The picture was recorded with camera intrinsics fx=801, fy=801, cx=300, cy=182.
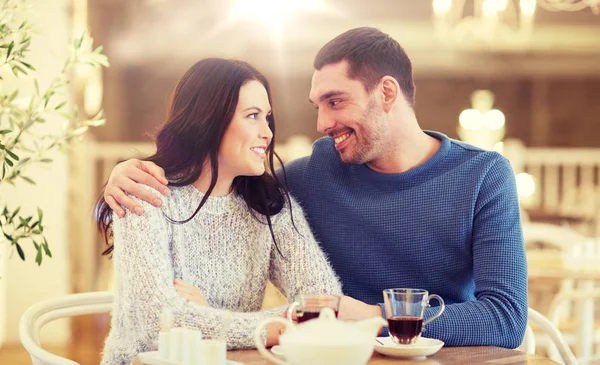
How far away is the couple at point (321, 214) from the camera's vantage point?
1.47 m

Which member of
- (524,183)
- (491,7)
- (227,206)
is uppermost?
(491,7)

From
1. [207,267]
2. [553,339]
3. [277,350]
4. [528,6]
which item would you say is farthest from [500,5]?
[277,350]

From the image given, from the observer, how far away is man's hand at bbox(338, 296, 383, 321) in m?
1.43

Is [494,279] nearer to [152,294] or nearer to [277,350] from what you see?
[277,350]

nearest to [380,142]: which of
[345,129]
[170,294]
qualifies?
[345,129]

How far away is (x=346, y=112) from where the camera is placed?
1.87 metres

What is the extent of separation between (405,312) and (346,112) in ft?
2.26

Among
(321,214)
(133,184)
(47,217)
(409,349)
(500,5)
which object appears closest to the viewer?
(409,349)

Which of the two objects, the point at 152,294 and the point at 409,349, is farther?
the point at 152,294

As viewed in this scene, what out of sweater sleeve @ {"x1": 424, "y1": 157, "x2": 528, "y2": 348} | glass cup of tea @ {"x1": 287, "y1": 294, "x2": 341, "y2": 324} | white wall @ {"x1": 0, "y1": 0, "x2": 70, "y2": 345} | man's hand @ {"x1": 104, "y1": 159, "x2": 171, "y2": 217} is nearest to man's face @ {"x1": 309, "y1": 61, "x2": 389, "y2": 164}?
sweater sleeve @ {"x1": 424, "y1": 157, "x2": 528, "y2": 348}

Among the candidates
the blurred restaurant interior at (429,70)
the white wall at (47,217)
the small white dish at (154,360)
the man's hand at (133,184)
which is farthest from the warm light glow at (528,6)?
the small white dish at (154,360)

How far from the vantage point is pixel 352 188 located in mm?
1850

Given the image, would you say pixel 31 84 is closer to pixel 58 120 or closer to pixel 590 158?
pixel 58 120

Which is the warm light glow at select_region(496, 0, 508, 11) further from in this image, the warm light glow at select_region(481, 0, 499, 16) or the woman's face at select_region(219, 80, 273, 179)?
the woman's face at select_region(219, 80, 273, 179)
